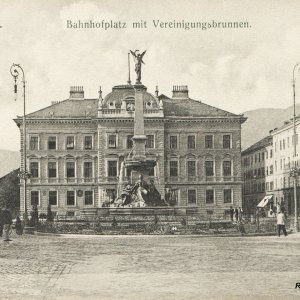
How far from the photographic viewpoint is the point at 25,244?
2328cm

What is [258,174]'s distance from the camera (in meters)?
76.0

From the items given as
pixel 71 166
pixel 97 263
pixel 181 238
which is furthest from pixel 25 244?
pixel 71 166

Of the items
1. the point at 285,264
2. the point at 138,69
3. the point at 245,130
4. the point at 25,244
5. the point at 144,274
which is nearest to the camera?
the point at 144,274

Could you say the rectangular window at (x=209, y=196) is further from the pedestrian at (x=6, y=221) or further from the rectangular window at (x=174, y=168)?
the pedestrian at (x=6, y=221)

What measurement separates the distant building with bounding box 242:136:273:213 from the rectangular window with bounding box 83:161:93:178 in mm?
16979

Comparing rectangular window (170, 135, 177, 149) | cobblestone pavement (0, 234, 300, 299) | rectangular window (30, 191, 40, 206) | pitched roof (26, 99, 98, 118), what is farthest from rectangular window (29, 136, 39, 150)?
cobblestone pavement (0, 234, 300, 299)

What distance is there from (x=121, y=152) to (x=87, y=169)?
134 inches

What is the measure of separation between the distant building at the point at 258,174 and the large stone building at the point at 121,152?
24.9 ft

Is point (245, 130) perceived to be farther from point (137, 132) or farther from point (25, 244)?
point (25, 244)

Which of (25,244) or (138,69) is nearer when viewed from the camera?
(25,244)

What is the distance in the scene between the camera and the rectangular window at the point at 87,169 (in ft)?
208

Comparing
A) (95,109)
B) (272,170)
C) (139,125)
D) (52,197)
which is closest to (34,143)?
(52,197)

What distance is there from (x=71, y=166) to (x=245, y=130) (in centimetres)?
7374

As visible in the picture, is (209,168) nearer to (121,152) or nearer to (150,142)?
(150,142)
